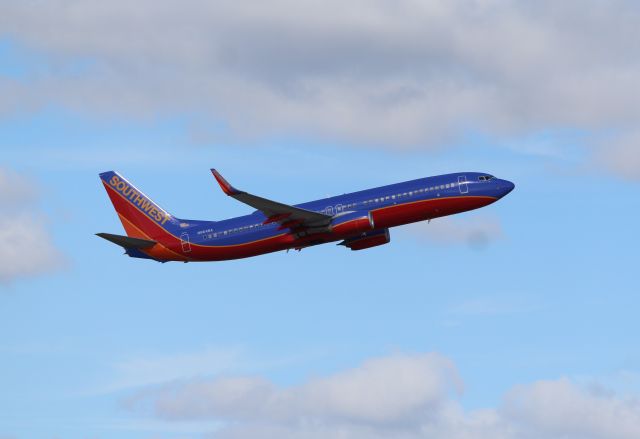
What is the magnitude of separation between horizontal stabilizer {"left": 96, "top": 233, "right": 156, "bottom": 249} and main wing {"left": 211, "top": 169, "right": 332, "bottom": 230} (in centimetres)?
1315

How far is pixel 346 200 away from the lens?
96625 mm

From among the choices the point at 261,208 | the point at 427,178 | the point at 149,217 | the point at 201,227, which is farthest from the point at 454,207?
the point at 149,217

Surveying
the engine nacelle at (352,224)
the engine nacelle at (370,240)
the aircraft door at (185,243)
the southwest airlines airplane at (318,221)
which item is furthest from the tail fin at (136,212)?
the engine nacelle at (352,224)

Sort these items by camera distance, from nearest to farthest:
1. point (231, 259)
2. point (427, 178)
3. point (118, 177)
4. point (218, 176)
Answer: point (218, 176), point (427, 178), point (231, 259), point (118, 177)

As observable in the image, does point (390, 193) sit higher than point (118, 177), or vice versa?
point (118, 177)

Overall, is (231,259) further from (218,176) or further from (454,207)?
(454,207)

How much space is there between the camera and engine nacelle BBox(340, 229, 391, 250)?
100812 millimetres

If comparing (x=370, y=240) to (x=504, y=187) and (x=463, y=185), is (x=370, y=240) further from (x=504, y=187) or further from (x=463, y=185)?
(x=504, y=187)

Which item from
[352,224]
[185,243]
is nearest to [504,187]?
[352,224]

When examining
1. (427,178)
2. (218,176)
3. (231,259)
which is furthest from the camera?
(231,259)

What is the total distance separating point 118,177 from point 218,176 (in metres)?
25.3

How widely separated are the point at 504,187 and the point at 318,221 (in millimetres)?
16326

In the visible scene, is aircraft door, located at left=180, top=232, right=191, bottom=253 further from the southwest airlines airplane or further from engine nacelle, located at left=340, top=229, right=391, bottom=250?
engine nacelle, located at left=340, top=229, right=391, bottom=250

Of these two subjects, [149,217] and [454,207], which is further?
A: [149,217]
